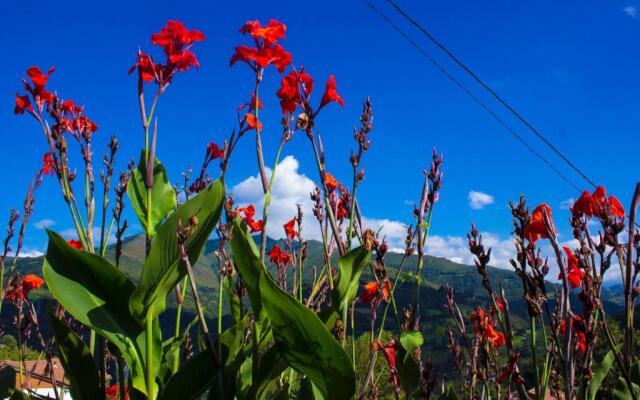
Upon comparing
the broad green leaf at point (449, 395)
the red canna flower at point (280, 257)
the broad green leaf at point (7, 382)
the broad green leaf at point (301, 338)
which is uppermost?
the red canna flower at point (280, 257)

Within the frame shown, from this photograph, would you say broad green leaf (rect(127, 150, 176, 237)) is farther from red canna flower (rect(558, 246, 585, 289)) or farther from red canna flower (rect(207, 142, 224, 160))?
red canna flower (rect(558, 246, 585, 289))

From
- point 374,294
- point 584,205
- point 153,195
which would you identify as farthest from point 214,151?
point 584,205

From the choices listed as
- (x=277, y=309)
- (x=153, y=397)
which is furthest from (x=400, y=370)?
(x=153, y=397)

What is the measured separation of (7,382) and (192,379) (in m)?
0.91

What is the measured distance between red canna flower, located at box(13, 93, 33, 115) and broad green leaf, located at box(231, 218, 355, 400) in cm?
120

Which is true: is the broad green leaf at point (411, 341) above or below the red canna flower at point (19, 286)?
below

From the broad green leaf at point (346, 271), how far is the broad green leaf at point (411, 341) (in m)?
0.24

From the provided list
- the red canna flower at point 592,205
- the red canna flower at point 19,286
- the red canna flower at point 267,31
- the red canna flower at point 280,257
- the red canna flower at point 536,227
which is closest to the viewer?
the red canna flower at point 536,227

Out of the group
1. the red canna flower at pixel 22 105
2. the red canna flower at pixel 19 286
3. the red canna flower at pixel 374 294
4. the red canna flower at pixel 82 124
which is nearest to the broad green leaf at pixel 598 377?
the red canna flower at pixel 374 294

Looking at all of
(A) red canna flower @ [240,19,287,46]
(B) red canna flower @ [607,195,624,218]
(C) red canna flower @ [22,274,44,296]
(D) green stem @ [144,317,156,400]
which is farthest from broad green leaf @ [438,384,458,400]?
(C) red canna flower @ [22,274,44,296]

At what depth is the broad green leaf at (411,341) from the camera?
138 centimetres

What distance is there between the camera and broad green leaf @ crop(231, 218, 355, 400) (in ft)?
4.53

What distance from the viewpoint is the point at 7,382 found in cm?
205

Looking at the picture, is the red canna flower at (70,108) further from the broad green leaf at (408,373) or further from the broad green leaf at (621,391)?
the broad green leaf at (621,391)
